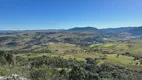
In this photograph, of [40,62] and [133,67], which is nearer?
[40,62]

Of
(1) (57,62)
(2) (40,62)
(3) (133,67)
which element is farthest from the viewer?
(3) (133,67)

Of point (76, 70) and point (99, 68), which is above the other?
point (76, 70)

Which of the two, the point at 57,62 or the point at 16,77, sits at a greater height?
the point at 16,77

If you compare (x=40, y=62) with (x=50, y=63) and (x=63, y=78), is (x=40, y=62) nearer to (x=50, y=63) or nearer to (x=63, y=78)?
(x=50, y=63)

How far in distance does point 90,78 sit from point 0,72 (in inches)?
2078

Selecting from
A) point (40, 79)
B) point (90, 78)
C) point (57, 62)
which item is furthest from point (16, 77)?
point (57, 62)

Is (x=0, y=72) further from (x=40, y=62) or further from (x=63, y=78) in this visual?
(x=40, y=62)

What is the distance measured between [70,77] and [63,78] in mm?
3738

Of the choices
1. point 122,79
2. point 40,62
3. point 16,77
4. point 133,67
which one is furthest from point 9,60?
point 133,67

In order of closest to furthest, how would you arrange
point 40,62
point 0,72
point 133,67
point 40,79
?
point 0,72
point 40,79
point 40,62
point 133,67

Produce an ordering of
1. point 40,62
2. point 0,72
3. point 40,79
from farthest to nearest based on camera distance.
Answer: point 40,62 < point 40,79 < point 0,72

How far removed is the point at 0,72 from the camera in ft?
229

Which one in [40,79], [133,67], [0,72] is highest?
[0,72]

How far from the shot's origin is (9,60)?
12319cm
